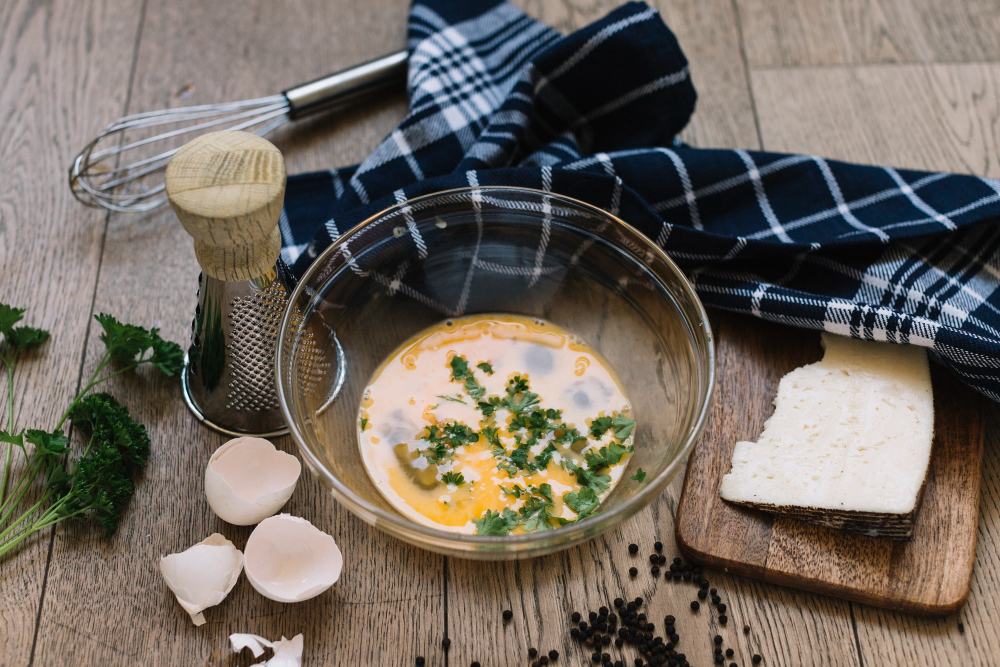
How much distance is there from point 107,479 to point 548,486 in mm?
622

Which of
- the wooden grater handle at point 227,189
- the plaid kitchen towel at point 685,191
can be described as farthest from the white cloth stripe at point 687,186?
the wooden grater handle at point 227,189

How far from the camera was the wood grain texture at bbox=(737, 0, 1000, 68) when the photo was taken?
5.69ft

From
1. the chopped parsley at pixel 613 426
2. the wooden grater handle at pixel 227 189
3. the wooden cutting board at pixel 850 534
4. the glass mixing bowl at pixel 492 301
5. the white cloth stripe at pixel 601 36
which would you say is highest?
the wooden grater handle at pixel 227 189

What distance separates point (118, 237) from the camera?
4.78ft

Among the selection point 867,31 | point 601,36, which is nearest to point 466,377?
point 601,36

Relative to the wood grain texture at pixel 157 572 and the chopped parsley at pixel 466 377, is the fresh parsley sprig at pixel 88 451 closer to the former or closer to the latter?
the wood grain texture at pixel 157 572

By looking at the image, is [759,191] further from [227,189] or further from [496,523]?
[227,189]

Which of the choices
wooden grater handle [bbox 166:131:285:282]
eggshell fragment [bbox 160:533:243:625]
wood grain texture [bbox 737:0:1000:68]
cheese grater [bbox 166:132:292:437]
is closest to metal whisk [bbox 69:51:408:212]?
cheese grater [bbox 166:132:292:437]

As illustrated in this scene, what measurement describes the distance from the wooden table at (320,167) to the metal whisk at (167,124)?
0.13ft

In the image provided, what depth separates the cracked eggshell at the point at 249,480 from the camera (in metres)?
1.12

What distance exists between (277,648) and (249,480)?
0.23 meters

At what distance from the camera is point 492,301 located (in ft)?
4.46

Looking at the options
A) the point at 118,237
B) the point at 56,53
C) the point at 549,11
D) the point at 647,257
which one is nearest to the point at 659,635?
the point at 647,257

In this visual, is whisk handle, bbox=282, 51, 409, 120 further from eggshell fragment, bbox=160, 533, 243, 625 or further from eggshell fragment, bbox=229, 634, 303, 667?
eggshell fragment, bbox=229, 634, 303, 667
